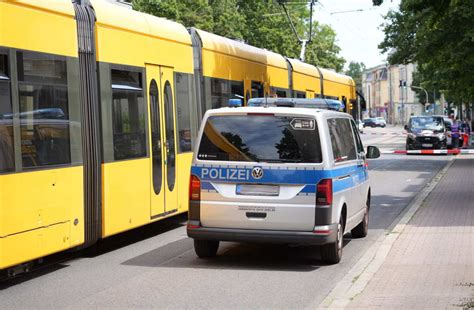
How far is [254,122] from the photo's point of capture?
10484mm

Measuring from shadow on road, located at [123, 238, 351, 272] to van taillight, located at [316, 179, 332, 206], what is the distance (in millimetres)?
873

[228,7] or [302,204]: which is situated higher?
[228,7]

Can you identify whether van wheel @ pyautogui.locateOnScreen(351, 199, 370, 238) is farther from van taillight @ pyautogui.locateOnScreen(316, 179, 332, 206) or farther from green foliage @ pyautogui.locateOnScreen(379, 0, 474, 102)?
green foliage @ pyautogui.locateOnScreen(379, 0, 474, 102)

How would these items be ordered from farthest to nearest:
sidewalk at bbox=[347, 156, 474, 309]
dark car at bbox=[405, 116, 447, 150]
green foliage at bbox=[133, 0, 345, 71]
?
green foliage at bbox=[133, 0, 345, 71] < dark car at bbox=[405, 116, 447, 150] < sidewalk at bbox=[347, 156, 474, 309]

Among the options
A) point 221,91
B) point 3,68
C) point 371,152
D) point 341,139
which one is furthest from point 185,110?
point 3,68

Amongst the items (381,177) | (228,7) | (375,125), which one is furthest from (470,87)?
(375,125)

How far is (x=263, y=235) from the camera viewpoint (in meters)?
10.2

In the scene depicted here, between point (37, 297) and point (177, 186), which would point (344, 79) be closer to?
point (177, 186)

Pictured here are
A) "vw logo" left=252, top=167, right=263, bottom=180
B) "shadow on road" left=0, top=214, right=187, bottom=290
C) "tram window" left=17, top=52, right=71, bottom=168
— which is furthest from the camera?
"vw logo" left=252, top=167, right=263, bottom=180

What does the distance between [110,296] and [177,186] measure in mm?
5005

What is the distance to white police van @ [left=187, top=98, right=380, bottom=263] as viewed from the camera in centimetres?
1009

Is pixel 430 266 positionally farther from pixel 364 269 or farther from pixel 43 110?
pixel 43 110

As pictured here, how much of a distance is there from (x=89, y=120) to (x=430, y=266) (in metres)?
4.33

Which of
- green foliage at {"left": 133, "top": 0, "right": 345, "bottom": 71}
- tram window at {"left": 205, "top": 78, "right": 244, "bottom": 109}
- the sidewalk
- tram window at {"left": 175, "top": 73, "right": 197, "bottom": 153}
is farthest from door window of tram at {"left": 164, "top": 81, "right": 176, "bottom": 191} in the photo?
green foliage at {"left": 133, "top": 0, "right": 345, "bottom": 71}
